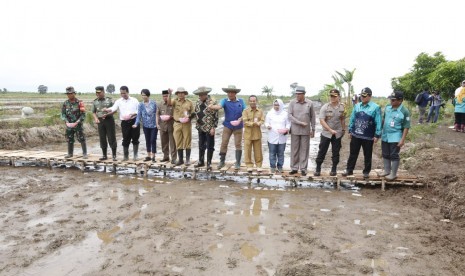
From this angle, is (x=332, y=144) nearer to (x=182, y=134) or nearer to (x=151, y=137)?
(x=182, y=134)

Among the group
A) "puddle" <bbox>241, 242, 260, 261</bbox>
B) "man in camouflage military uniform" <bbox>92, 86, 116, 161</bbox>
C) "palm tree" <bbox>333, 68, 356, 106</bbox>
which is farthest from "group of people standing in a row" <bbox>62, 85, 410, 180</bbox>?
"palm tree" <bbox>333, 68, 356, 106</bbox>

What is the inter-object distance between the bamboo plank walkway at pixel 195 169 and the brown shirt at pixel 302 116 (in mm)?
887

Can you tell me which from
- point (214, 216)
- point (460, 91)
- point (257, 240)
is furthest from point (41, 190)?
point (460, 91)

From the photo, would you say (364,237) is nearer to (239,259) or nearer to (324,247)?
(324,247)

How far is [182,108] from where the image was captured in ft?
22.7

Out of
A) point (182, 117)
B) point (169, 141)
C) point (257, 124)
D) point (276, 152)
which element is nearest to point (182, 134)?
point (182, 117)

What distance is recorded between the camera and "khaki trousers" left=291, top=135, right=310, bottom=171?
6.43 meters

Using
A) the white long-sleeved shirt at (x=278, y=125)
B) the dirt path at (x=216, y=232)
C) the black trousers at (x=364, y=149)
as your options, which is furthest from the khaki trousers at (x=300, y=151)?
the black trousers at (x=364, y=149)

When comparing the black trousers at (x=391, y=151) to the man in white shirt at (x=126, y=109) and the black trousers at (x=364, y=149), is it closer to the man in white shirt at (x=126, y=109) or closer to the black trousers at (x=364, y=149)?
the black trousers at (x=364, y=149)

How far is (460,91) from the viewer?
9844 millimetres

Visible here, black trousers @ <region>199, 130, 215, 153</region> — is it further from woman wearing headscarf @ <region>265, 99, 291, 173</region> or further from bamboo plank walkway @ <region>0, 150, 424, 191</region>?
woman wearing headscarf @ <region>265, 99, 291, 173</region>

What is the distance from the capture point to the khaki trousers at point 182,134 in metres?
6.99

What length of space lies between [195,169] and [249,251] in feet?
10.8

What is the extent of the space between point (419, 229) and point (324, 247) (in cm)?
152
